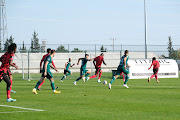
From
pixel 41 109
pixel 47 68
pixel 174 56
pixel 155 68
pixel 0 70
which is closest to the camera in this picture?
pixel 41 109

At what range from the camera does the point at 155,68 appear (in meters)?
32.8

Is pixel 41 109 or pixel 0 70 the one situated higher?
pixel 0 70

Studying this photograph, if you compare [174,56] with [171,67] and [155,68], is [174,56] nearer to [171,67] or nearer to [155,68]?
[171,67]

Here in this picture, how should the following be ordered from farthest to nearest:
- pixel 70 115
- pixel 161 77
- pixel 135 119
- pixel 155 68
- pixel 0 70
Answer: pixel 161 77, pixel 155 68, pixel 0 70, pixel 70 115, pixel 135 119

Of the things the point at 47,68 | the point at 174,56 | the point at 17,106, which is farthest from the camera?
the point at 174,56

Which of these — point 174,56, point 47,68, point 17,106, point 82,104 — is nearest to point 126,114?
point 82,104

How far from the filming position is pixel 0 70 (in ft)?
49.8

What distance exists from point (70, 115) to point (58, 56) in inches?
1996

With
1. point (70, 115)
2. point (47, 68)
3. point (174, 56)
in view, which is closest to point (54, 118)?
point (70, 115)

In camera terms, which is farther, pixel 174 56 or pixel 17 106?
pixel 174 56

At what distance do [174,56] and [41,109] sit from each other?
39.1 m

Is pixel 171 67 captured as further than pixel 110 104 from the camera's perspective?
Yes

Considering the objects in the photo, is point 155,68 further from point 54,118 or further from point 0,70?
point 54,118

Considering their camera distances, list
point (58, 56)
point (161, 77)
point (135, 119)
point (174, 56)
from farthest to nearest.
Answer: point (58, 56)
point (174, 56)
point (161, 77)
point (135, 119)
